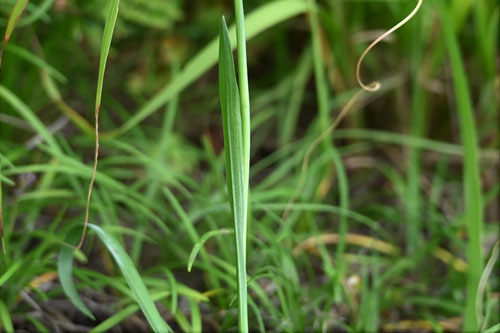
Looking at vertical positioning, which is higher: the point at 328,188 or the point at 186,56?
the point at 186,56

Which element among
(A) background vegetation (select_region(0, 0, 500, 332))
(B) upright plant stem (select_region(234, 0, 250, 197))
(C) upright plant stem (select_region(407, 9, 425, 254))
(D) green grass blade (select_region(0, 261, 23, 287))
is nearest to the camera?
(B) upright plant stem (select_region(234, 0, 250, 197))

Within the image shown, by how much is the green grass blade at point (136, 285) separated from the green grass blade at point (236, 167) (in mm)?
94

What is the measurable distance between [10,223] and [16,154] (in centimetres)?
13

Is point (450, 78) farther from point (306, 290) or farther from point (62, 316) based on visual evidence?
point (62, 316)

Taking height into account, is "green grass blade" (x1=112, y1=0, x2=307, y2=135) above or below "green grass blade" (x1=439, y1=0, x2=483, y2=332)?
above

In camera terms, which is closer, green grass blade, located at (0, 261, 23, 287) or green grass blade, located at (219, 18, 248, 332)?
green grass blade, located at (219, 18, 248, 332)

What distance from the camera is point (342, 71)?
4.37 ft

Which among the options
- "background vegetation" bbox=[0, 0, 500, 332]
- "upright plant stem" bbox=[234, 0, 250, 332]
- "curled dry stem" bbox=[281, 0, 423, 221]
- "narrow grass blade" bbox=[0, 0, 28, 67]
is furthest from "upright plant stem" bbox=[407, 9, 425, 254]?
"narrow grass blade" bbox=[0, 0, 28, 67]

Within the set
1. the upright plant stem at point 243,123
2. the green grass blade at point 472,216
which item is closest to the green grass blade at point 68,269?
the upright plant stem at point 243,123

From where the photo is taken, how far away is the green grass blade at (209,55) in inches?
A: 32.9

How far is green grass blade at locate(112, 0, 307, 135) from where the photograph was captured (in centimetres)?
84

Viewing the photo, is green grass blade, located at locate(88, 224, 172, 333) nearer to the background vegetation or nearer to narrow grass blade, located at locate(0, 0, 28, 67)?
the background vegetation

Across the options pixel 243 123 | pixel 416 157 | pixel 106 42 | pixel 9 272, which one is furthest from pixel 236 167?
pixel 416 157

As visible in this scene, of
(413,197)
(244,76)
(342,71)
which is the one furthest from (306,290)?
(342,71)
